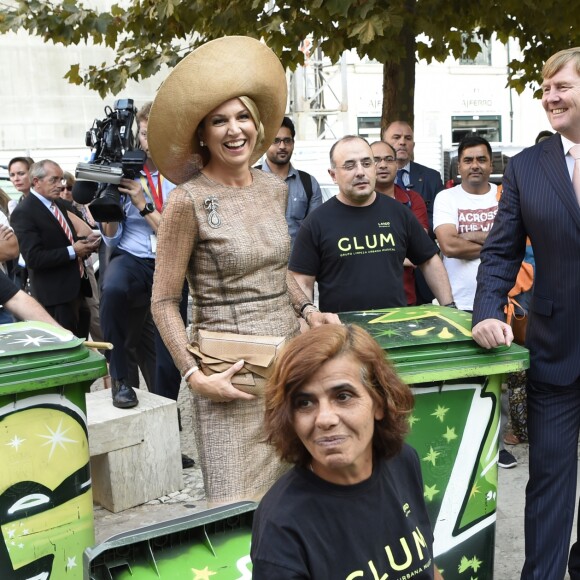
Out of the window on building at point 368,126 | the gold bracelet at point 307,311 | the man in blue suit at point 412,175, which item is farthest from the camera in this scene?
the window on building at point 368,126

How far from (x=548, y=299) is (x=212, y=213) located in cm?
125

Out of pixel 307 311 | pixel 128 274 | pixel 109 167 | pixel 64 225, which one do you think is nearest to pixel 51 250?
pixel 64 225

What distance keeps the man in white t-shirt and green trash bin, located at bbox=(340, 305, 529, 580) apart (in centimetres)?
206

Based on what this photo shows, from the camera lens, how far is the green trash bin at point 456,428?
125 inches

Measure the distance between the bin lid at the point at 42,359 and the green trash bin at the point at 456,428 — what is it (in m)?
1.04

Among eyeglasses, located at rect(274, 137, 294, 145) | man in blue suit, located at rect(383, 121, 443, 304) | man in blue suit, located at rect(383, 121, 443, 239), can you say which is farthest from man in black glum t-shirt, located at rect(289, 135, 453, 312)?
man in blue suit, located at rect(383, 121, 443, 239)

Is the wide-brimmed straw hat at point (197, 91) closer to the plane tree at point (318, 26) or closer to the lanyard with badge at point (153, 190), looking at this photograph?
the lanyard with badge at point (153, 190)

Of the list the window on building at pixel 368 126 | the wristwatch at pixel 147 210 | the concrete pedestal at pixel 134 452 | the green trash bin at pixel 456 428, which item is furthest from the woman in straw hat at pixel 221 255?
the window on building at pixel 368 126

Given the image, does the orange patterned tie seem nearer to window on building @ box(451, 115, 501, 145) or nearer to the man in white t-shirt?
the man in white t-shirt

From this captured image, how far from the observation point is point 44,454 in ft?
10.3

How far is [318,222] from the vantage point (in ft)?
14.2

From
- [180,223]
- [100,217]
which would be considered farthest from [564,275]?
[100,217]

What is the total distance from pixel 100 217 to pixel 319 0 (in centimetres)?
321

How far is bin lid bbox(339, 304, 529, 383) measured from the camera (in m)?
3.14
